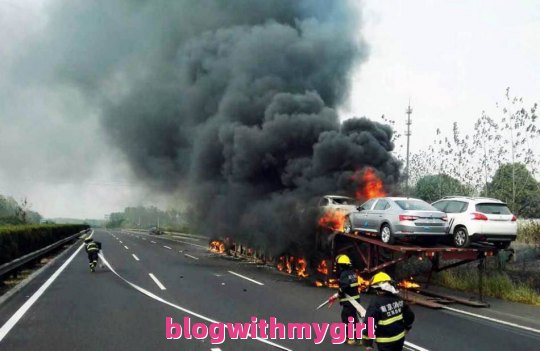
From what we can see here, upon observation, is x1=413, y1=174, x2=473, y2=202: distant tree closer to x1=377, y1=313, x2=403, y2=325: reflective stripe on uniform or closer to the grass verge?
the grass verge

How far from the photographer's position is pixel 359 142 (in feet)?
57.7

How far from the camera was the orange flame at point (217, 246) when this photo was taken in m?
26.0

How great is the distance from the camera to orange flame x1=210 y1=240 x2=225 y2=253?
25953 millimetres

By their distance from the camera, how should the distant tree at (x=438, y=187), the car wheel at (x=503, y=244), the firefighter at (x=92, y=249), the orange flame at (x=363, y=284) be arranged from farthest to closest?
the distant tree at (x=438, y=187) < the firefighter at (x=92, y=249) < the orange flame at (x=363, y=284) < the car wheel at (x=503, y=244)

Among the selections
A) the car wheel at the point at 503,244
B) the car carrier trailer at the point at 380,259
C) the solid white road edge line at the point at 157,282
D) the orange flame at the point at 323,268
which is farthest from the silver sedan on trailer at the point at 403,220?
the solid white road edge line at the point at 157,282

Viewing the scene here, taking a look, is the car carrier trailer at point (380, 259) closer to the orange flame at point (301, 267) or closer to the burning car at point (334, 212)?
the orange flame at point (301, 267)

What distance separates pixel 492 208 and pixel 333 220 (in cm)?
445

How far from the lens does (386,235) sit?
12.2 m

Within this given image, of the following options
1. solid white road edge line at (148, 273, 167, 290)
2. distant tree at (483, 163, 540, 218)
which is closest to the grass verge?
solid white road edge line at (148, 273, 167, 290)

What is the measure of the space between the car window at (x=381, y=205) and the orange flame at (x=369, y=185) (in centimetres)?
343

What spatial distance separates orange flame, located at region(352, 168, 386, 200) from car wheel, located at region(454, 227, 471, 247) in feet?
12.9

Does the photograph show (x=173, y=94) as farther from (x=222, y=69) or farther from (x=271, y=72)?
(x=271, y=72)

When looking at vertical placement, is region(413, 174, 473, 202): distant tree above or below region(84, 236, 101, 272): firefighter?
above

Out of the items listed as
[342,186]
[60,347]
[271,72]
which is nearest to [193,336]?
[60,347]
